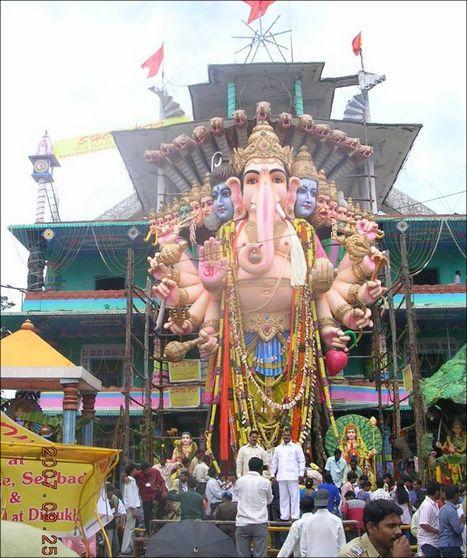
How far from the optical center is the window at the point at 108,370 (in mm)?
21562

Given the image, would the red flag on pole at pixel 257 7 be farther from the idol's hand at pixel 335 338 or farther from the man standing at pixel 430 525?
the man standing at pixel 430 525

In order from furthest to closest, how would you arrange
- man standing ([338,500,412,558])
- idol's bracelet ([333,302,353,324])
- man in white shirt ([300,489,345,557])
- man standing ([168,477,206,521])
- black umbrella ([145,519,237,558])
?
idol's bracelet ([333,302,353,324])
man standing ([168,477,206,521])
man in white shirt ([300,489,345,557])
man standing ([338,500,412,558])
black umbrella ([145,519,237,558])

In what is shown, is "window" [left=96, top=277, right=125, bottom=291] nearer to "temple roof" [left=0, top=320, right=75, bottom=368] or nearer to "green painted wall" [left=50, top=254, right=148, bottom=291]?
"green painted wall" [left=50, top=254, right=148, bottom=291]

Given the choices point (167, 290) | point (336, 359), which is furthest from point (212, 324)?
point (336, 359)

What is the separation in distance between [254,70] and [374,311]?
9.58 metres

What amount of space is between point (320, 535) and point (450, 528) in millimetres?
2121

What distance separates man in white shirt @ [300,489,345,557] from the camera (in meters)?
5.95

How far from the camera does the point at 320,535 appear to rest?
603cm

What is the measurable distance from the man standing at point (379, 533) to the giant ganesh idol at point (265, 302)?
34.4 ft

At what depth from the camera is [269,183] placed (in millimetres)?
16547

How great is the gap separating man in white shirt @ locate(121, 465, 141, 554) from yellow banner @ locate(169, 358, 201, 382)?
6.64 meters

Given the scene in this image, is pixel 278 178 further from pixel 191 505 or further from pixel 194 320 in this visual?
pixel 191 505

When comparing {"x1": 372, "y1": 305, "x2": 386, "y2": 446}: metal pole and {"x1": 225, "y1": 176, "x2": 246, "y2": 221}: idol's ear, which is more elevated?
{"x1": 225, "y1": 176, "x2": 246, "y2": 221}: idol's ear

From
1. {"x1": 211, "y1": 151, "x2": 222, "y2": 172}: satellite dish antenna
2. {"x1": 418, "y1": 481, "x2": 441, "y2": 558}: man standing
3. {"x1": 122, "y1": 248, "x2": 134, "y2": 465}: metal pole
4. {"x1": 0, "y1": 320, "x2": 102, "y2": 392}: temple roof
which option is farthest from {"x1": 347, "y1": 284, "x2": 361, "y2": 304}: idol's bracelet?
{"x1": 0, "y1": 320, "x2": 102, "y2": 392}: temple roof
